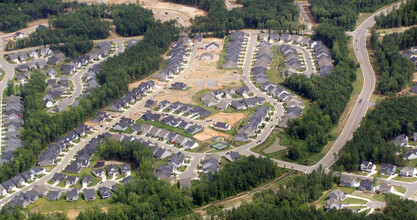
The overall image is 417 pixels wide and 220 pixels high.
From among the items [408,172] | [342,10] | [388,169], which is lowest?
[388,169]

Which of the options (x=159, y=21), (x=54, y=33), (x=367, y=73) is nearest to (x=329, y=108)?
(x=367, y=73)

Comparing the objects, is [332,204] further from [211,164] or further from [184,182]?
[184,182]

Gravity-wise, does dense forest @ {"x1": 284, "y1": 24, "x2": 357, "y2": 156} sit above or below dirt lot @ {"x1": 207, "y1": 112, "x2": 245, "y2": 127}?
above

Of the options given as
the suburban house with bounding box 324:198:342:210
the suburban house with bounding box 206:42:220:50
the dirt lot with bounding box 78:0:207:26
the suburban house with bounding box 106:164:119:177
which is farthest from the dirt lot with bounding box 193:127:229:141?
the dirt lot with bounding box 78:0:207:26

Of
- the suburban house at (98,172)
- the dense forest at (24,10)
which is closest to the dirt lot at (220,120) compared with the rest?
the suburban house at (98,172)

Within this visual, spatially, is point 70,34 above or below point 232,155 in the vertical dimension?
below

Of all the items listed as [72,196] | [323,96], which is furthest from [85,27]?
[72,196]

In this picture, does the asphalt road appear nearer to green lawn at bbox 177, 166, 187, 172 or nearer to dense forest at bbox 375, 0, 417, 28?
dense forest at bbox 375, 0, 417, 28
